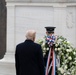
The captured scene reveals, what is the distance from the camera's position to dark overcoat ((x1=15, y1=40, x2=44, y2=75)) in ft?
20.6

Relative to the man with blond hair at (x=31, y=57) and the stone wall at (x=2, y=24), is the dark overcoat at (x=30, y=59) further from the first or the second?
the stone wall at (x=2, y=24)

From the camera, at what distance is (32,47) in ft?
20.6

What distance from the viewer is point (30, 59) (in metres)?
6.30

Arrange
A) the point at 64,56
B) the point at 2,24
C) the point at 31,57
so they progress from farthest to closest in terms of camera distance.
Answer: the point at 2,24 < the point at 64,56 < the point at 31,57

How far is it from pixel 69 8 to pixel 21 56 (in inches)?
179

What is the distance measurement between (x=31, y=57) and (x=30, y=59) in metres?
0.04

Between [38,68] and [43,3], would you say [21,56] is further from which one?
[43,3]

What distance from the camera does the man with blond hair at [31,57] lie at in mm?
6273

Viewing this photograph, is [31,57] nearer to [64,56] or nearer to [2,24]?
[64,56]

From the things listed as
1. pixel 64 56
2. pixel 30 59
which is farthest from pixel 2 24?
pixel 30 59

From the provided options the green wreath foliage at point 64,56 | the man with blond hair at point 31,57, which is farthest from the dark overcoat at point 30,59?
the green wreath foliage at point 64,56

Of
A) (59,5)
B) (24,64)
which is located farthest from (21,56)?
(59,5)

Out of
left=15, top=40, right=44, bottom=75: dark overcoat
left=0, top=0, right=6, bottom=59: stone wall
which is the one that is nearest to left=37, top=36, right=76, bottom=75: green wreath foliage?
left=15, top=40, right=44, bottom=75: dark overcoat

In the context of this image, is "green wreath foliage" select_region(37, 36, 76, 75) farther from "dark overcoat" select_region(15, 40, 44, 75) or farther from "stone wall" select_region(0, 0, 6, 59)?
"stone wall" select_region(0, 0, 6, 59)
